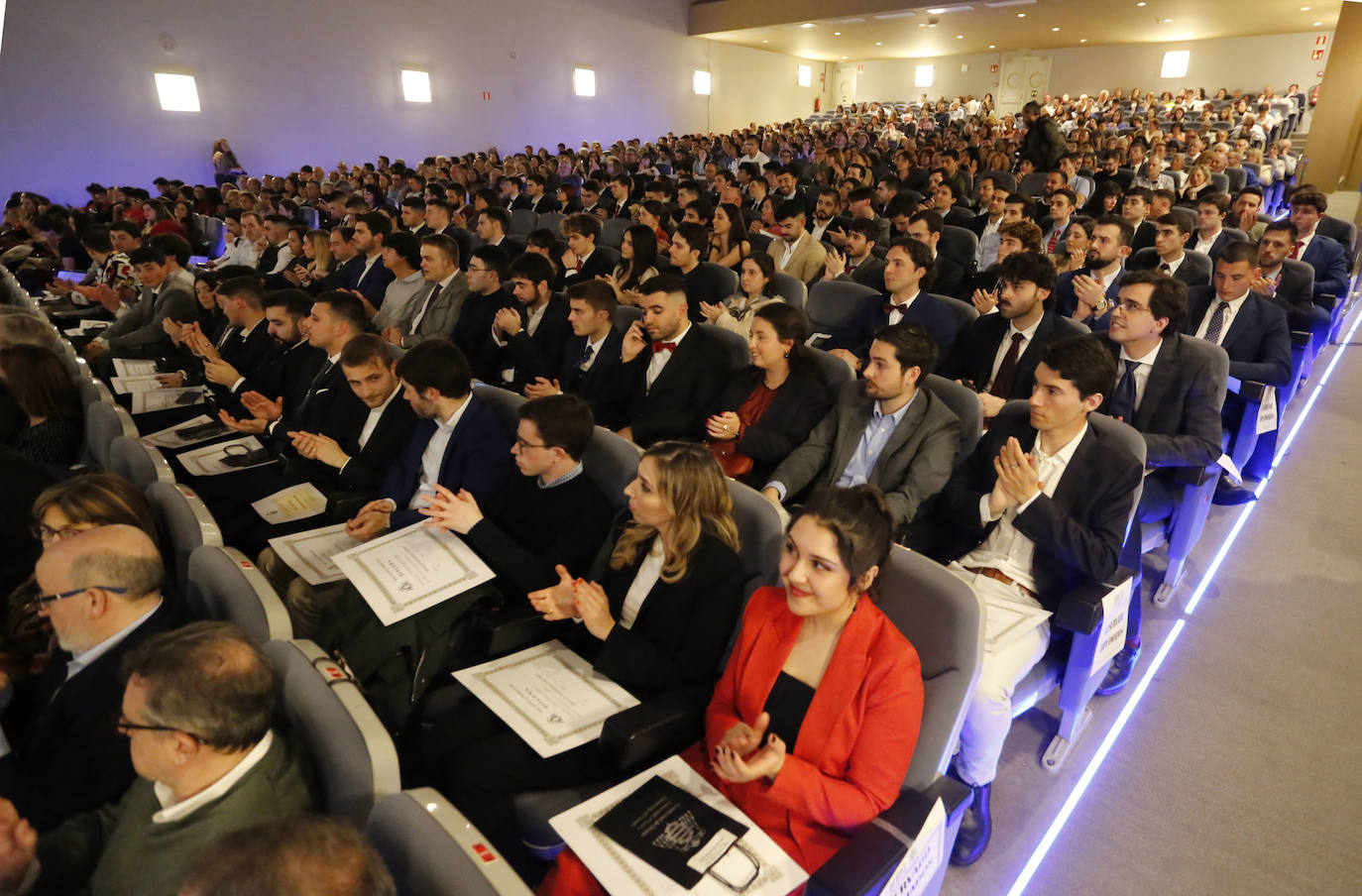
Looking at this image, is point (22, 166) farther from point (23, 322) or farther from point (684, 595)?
point (684, 595)

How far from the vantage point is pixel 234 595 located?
161 centimetres

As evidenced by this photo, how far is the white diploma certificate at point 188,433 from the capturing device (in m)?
3.08

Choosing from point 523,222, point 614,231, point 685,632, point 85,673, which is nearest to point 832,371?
point 685,632

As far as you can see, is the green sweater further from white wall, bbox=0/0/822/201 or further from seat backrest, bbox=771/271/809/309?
white wall, bbox=0/0/822/201

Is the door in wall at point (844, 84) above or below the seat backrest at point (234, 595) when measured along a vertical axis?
above

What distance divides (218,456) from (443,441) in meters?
1.11

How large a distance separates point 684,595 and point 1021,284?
2.20 m

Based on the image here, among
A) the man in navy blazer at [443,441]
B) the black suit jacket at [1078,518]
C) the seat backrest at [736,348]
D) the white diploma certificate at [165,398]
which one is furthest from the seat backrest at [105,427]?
the black suit jacket at [1078,518]

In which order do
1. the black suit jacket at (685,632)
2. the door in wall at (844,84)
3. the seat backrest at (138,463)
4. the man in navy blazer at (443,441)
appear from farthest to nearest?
the door in wall at (844,84) → the man in navy blazer at (443,441) → the seat backrest at (138,463) → the black suit jacket at (685,632)

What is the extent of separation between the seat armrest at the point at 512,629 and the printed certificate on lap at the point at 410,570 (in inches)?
4.3

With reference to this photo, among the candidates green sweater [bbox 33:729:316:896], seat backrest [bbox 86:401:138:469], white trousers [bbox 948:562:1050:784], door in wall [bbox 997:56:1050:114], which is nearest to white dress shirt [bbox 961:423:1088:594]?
white trousers [bbox 948:562:1050:784]

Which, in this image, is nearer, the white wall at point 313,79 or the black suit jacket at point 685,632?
the black suit jacket at point 685,632

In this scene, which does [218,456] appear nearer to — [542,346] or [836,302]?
[542,346]

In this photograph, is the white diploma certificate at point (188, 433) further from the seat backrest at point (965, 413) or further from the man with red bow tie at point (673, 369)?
the seat backrest at point (965, 413)
